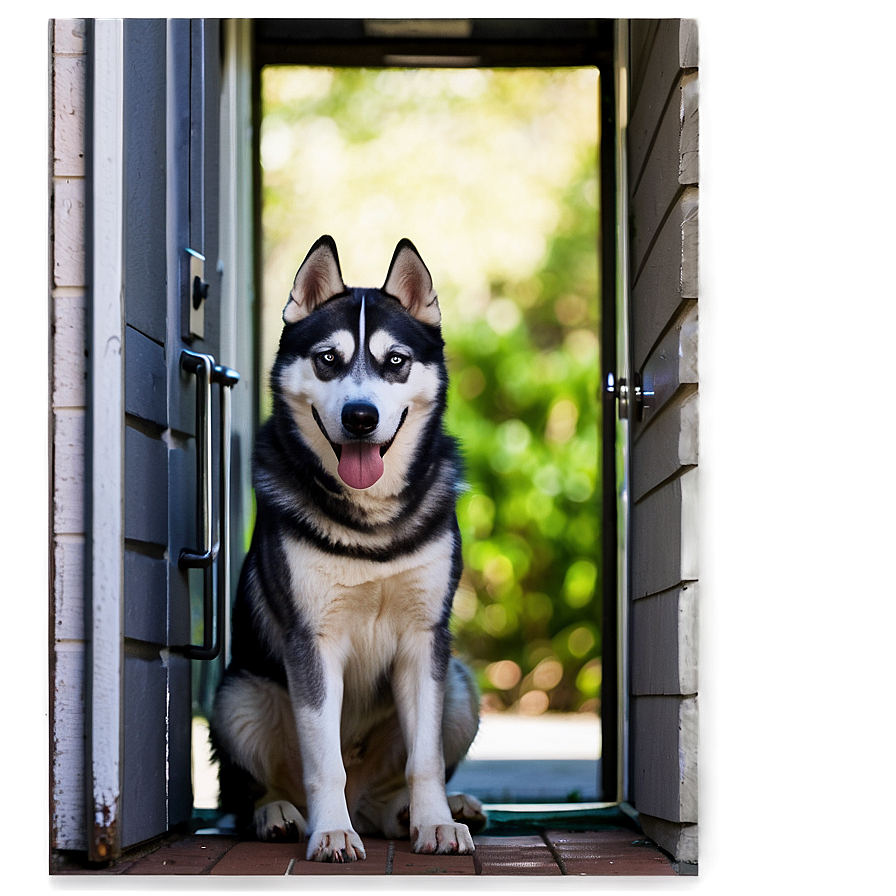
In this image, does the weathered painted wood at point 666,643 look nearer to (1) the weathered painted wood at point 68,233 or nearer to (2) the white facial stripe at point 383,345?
(2) the white facial stripe at point 383,345

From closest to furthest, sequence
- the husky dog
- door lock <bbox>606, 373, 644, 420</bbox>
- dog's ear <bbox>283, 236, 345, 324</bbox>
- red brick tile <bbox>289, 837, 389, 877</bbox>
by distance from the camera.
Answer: red brick tile <bbox>289, 837, 389, 877</bbox>
the husky dog
dog's ear <bbox>283, 236, 345, 324</bbox>
door lock <bbox>606, 373, 644, 420</bbox>

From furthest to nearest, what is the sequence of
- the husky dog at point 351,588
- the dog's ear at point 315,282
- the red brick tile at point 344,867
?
1. the dog's ear at point 315,282
2. the husky dog at point 351,588
3. the red brick tile at point 344,867

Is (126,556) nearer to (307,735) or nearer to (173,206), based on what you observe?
(307,735)

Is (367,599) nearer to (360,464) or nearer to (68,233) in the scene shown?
(360,464)

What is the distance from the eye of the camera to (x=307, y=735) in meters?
2.65

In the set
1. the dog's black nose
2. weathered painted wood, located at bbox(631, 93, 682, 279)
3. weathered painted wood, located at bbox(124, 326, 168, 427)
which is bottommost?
the dog's black nose

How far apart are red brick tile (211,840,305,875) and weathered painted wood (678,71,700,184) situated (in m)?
1.84

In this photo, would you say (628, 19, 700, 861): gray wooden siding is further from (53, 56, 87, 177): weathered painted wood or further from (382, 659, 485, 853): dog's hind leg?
(53, 56, 87, 177): weathered painted wood

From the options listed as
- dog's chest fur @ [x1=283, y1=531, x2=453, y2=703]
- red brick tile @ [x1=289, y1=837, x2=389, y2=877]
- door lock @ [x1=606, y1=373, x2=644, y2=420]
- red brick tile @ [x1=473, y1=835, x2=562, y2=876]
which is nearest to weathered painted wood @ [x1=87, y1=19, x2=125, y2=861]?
red brick tile @ [x1=289, y1=837, x2=389, y2=877]

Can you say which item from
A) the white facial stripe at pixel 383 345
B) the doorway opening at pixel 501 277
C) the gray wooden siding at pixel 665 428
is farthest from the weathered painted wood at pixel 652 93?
the doorway opening at pixel 501 277

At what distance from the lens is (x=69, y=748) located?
2344 millimetres

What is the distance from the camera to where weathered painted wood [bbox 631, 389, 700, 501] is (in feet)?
7.89

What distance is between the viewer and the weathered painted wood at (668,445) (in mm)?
2406

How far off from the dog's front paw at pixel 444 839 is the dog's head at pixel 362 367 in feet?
2.88
